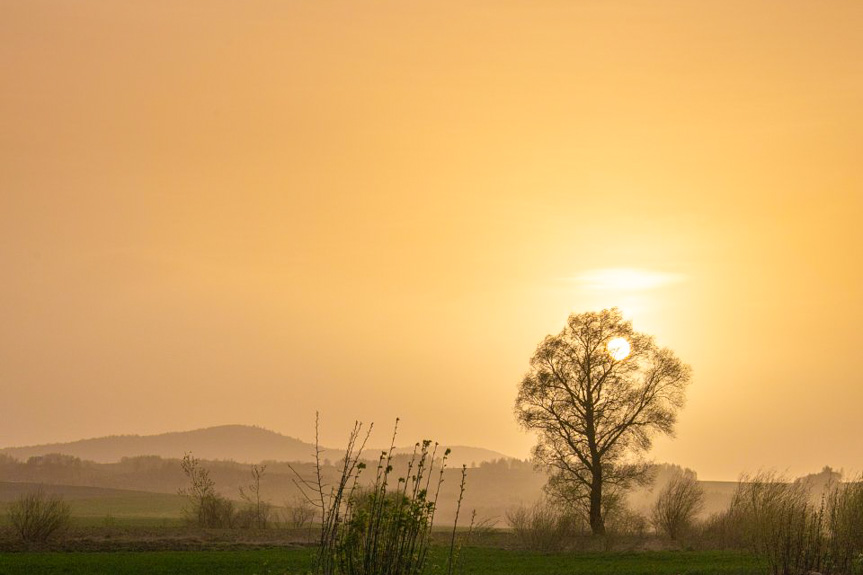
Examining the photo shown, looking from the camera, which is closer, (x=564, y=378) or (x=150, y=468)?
(x=564, y=378)

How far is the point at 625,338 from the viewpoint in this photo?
54.7 metres

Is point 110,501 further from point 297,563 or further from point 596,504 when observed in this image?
point 297,563

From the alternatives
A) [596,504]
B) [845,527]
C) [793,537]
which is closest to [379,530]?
[793,537]

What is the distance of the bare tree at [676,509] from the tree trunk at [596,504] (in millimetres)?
3540

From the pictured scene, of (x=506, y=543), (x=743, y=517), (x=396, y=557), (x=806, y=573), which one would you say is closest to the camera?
(x=396, y=557)

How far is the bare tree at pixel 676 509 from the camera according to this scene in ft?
179

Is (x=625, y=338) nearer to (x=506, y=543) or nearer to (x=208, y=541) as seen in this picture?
(x=506, y=543)

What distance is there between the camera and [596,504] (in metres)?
54.3

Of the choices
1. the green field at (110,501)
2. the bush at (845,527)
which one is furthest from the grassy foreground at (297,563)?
the green field at (110,501)

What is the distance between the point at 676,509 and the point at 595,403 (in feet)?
24.9

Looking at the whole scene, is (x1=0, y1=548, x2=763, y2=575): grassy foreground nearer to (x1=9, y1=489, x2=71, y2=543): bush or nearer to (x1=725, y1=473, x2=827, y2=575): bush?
(x1=725, y1=473, x2=827, y2=575): bush

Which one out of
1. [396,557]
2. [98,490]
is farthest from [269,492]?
[396,557]

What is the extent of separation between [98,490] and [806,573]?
120886 millimetres

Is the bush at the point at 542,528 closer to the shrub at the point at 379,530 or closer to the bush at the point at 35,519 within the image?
the bush at the point at 35,519
